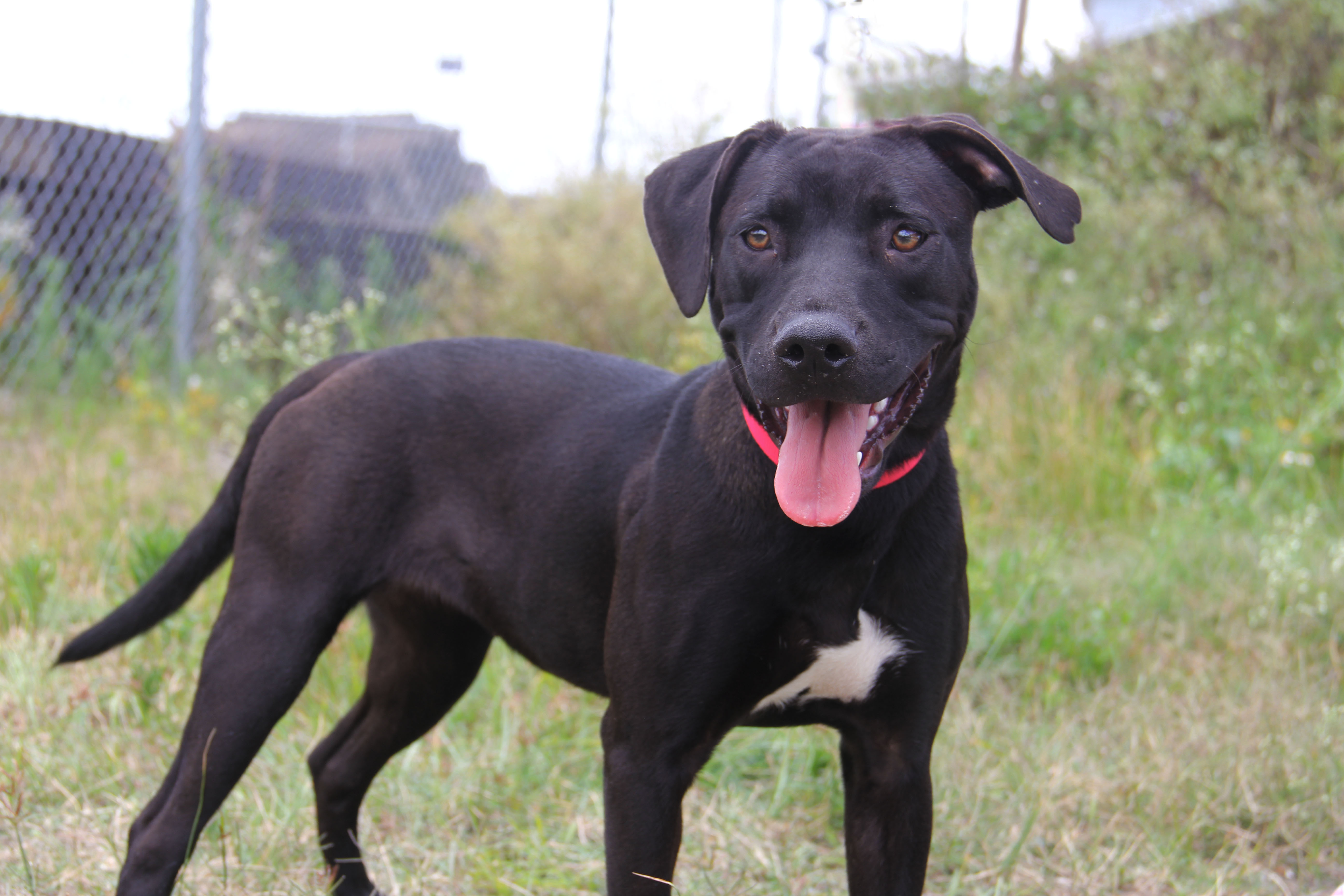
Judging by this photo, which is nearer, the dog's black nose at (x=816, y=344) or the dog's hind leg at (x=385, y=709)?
the dog's black nose at (x=816, y=344)

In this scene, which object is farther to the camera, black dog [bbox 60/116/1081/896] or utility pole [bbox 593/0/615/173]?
utility pole [bbox 593/0/615/173]

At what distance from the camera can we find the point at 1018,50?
7.88 meters

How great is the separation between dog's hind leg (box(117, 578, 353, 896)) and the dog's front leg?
3.61ft

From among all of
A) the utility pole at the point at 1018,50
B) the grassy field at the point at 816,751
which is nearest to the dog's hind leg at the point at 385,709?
the grassy field at the point at 816,751

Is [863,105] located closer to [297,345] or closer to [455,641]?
[297,345]

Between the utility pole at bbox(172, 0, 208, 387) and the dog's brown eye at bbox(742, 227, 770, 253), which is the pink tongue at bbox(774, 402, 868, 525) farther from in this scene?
the utility pole at bbox(172, 0, 208, 387)

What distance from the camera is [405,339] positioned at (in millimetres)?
6340

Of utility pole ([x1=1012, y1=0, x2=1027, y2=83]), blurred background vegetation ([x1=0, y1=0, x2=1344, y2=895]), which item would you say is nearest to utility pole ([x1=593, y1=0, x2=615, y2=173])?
blurred background vegetation ([x1=0, y1=0, x2=1344, y2=895])

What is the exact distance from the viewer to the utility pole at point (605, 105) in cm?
707

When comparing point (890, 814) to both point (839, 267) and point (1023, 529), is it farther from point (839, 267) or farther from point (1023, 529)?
point (1023, 529)

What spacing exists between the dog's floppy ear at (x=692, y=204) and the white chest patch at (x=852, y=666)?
2.03 feet

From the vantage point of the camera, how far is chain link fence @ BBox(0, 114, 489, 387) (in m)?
5.86

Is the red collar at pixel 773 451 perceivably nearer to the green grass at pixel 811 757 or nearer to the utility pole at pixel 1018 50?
the green grass at pixel 811 757

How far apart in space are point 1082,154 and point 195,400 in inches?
216
